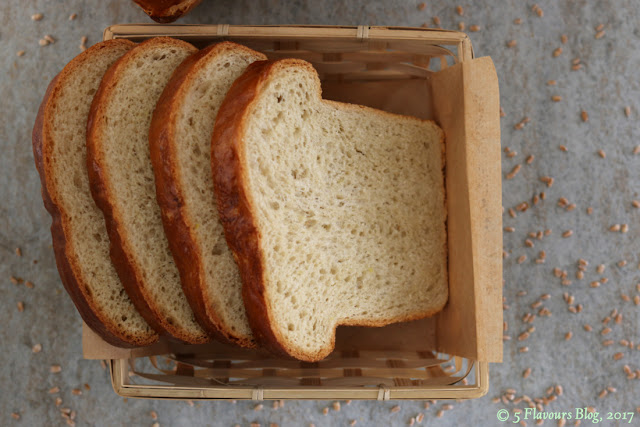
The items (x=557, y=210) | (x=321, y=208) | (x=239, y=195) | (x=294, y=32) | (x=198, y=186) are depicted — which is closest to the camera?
(x=239, y=195)

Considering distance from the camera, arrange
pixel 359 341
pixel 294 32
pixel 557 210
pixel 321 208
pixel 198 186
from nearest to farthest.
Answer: pixel 198 186 < pixel 321 208 < pixel 294 32 < pixel 359 341 < pixel 557 210

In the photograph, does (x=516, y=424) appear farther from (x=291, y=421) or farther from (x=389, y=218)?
(x=389, y=218)

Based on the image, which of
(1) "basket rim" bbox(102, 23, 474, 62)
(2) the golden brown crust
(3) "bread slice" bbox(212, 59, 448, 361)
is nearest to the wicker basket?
(1) "basket rim" bbox(102, 23, 474, 62)

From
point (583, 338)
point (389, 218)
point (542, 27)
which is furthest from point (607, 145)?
point (389, 218)

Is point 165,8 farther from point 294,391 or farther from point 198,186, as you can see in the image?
point 294,391

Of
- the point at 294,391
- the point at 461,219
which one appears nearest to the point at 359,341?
the point at 294,391

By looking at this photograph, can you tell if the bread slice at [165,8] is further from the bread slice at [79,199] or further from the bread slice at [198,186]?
Answer: the bread slice at [198,186]

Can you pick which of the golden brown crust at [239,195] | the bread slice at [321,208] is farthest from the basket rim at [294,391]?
the golden brown crust at [239,195]
